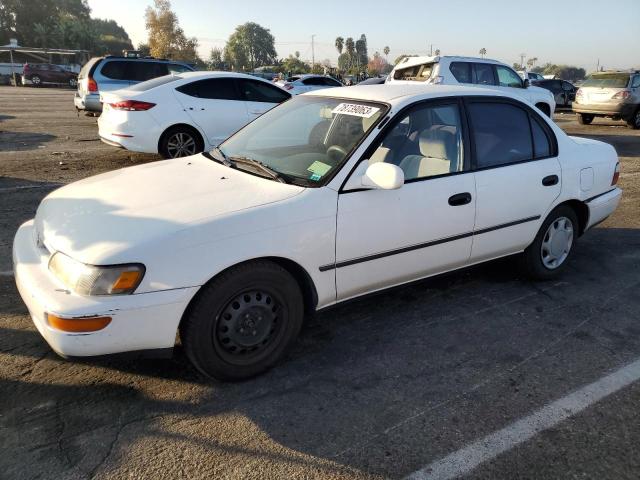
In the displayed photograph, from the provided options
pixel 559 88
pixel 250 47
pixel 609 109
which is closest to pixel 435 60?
pixel 609 109

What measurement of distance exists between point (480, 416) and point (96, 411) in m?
1.95

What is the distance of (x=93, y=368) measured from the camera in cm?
297

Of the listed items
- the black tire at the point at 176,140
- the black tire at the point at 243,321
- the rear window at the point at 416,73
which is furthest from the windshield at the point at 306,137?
the rear window at the point at 416,73

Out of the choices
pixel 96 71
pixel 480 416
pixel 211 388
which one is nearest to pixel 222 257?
pixel 211 388

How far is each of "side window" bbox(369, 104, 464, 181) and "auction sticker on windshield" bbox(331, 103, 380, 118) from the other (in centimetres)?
19

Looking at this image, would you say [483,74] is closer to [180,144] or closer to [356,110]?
[180,144]

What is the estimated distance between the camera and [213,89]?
846cm

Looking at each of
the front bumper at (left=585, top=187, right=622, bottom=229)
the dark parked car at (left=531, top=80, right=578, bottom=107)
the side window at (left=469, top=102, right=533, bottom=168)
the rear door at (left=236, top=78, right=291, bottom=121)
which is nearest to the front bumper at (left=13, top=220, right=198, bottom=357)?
the side window at (left=469, top=102, right=533, bottom=168)

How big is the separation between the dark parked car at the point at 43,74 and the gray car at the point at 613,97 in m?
32.1

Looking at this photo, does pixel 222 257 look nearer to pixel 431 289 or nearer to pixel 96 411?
pixel 96 411

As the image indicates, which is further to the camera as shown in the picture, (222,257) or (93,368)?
(93,368)

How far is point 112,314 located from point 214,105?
21.4 feet

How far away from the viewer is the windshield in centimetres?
321

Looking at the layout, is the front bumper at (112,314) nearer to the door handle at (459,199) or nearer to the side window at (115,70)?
the door handle at (459,199)
